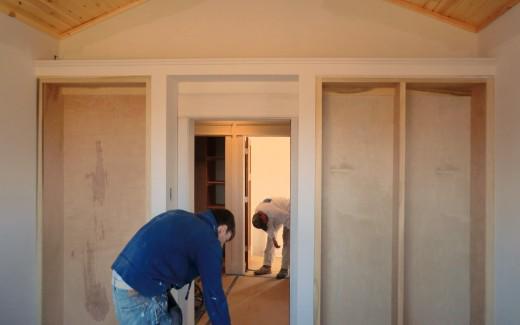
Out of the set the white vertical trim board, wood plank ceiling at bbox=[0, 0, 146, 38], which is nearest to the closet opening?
the white vertical trim board

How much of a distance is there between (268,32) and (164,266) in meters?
2.12

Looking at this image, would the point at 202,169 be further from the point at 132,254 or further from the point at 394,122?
the point at 132,254

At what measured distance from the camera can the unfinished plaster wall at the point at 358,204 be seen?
282cm

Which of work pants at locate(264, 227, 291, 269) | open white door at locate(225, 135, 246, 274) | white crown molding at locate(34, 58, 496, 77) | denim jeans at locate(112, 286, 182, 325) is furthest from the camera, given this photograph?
work pants at locate(264, 227, 291, 269)

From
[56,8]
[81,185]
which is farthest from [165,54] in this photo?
[81,185]

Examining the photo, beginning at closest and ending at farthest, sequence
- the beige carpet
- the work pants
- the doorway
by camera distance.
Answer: the beige carpet, the doorway, the work pants

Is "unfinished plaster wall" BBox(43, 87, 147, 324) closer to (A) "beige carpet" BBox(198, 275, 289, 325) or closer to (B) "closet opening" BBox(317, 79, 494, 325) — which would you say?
(A) "beige carpet" BBox(198, 275, 289, 325)

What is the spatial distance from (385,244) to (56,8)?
3.21 m

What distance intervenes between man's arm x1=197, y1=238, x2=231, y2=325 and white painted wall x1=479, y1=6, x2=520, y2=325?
6.72 feet

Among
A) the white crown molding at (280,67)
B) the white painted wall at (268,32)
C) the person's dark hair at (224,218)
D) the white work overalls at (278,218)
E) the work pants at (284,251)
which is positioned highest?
the white painted wall at (268,32)

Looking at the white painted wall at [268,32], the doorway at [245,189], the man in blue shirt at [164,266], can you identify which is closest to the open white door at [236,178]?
the doorway at [245,189]

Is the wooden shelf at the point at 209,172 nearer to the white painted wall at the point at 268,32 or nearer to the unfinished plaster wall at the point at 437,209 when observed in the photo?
the white painted wall at the point at 268,32

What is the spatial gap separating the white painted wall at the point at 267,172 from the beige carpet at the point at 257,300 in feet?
3.45

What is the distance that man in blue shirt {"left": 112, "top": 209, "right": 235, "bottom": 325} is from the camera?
169 centimetres
